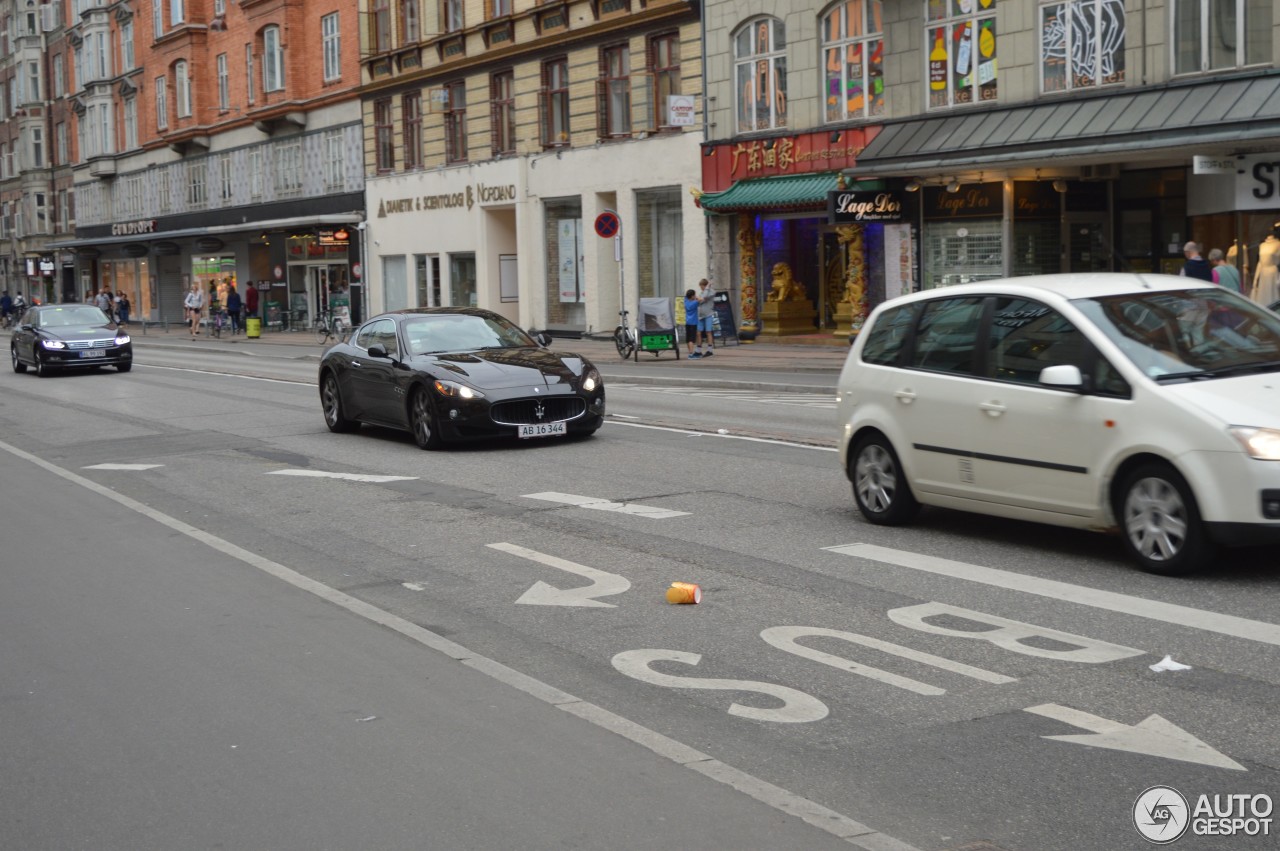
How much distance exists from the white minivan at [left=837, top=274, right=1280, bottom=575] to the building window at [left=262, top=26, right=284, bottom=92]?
48026mm

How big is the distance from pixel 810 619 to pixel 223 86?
190 ft

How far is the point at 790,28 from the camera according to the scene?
32500 millimetres

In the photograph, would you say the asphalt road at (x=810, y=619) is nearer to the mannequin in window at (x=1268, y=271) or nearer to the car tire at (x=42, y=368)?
the mannequin in window at (x=1268, y=271)

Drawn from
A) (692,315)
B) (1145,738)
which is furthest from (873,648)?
(692,315)

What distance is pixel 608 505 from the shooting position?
11.2m

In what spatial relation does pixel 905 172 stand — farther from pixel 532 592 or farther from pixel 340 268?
pixel 340 268

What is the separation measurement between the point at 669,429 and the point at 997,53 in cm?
1456

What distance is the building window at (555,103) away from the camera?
40344mm

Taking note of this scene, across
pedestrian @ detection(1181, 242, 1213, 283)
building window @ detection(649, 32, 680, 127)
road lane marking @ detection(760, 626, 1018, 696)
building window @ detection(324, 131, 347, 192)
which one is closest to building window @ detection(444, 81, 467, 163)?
building window @ detection(324, 131, 347, 192)

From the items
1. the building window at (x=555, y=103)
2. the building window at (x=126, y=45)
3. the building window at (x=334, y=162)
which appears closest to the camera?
the building window at (x=555, y=103)

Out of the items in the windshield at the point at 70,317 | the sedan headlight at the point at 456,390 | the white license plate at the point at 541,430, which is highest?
the windshield at the point at 70,317

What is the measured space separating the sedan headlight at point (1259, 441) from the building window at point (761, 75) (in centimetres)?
2631

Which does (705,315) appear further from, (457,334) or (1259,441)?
(1259,441)

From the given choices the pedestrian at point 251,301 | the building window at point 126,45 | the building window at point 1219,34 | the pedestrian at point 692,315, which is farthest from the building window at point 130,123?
the building window at point 1219,34
